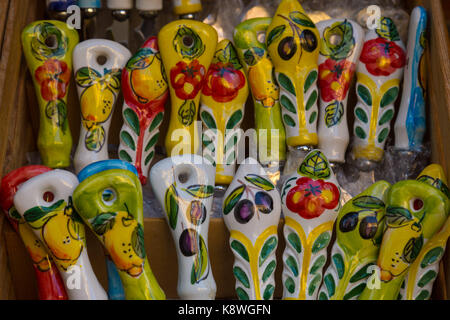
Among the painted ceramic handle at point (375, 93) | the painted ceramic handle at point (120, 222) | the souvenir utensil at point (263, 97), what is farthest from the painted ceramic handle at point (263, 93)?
the painted ceramic handle at point (120, 222)

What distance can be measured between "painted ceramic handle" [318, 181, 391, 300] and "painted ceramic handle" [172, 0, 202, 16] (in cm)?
42

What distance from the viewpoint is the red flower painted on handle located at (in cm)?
109

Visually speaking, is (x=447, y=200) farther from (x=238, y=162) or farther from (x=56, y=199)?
(x=56, y=199)

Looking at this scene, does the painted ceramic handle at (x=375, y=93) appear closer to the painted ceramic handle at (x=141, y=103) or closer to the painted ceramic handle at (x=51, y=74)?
the painted ceramic handle at (x=141, y=103)

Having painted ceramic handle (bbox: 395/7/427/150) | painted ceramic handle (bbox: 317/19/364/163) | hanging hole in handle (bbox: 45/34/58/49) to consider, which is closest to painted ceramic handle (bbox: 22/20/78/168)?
hanging hole in handle (bbox: 45/34/58/49)

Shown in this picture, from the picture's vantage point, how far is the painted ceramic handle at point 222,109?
1229mm

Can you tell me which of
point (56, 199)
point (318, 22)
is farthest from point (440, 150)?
point (56, 199)

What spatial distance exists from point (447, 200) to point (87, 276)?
0.49m

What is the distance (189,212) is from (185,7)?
0.38 meters

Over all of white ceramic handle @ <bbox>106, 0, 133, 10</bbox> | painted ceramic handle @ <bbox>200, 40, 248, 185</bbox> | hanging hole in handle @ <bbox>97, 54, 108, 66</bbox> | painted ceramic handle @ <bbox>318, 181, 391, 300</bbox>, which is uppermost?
white ceramic handle @ <bbox>106, 0, 133, 10</bbox>

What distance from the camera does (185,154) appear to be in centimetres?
114

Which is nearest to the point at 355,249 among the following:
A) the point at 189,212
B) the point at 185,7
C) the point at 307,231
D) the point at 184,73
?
the point at 307,231

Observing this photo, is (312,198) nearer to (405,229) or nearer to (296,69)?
(405,229)

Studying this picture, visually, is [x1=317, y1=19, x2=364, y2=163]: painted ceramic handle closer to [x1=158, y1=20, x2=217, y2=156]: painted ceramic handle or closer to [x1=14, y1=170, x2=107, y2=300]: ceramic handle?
[x1=158, y1=20, x2=217, y2=156]: painted ceramic handle
